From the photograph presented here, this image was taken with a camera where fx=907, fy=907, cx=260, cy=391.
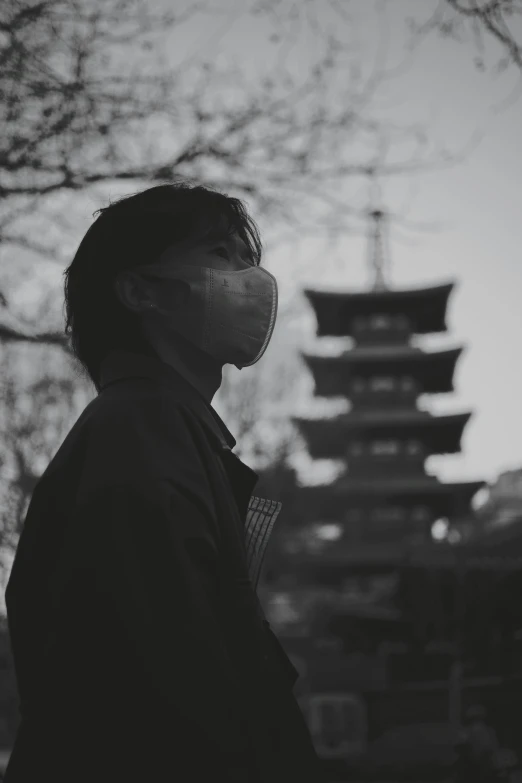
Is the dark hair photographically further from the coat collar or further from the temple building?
the temple building

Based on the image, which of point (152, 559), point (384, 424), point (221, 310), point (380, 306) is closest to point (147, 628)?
point (152, 559)

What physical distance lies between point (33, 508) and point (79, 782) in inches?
15.8

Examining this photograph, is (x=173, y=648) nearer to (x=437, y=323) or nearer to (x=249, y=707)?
(x=249, y=707)

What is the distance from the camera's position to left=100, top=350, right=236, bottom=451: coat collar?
1.33 m

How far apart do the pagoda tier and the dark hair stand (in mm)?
20981

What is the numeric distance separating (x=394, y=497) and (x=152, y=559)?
74.8 ft

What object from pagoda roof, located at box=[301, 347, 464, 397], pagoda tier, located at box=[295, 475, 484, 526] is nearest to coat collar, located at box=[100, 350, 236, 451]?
pagoda tier, located at box=[295, 475, 484, 526]

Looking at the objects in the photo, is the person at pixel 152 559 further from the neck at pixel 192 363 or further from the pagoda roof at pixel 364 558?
the pagoda roof at pixel 364 558

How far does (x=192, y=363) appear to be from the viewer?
1436mm

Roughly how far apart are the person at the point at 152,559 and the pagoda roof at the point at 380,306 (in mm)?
23421

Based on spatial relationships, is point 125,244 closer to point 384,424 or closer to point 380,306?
point 384,424

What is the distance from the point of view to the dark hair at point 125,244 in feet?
4.66

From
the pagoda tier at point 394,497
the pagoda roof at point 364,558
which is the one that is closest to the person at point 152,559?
the pagoda roof at point 364,558

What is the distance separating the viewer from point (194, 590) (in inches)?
43.8
